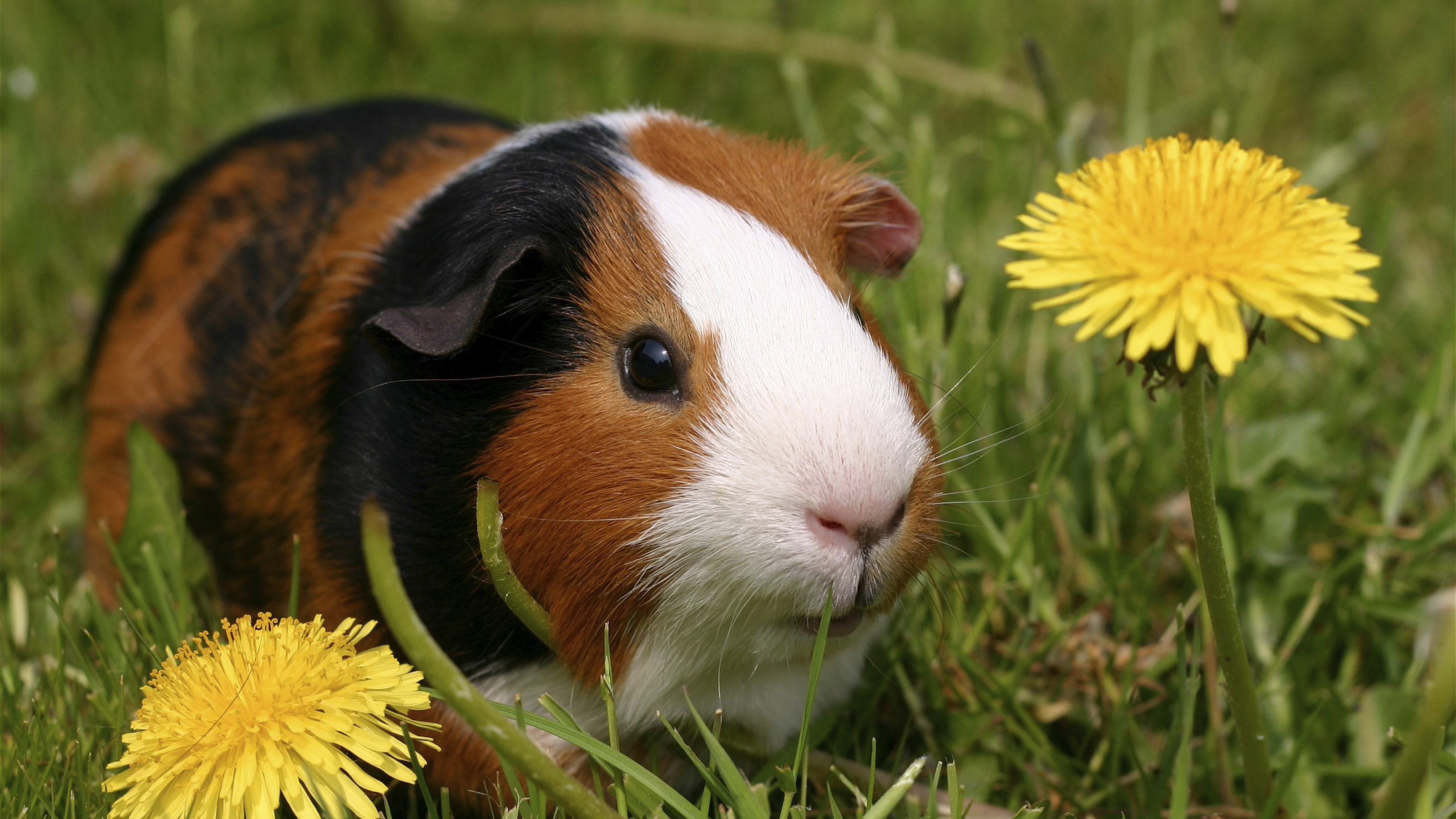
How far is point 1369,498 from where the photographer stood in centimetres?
341

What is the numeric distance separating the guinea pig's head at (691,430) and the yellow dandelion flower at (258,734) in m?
0.42

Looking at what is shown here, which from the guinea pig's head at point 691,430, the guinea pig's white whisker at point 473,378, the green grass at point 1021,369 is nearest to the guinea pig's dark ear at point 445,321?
the guinea pig's head at point 691,430

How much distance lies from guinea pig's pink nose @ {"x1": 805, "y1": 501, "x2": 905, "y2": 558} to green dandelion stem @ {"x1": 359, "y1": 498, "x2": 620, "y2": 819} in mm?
525

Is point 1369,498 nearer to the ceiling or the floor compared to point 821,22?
nearer to the floor

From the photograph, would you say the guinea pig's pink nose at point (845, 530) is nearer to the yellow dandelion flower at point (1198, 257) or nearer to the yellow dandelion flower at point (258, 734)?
the yellow dandelion flower at point (1198, 257)

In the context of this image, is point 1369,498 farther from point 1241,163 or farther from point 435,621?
point 435,621

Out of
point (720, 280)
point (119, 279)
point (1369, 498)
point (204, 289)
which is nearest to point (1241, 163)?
point (720, 280)

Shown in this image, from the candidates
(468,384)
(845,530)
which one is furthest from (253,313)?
(845,530)

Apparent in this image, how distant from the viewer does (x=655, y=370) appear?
2.08m

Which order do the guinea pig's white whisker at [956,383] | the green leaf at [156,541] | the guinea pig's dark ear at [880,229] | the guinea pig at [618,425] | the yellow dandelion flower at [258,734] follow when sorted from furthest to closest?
the green leaf at [156,541] < the guinea pig's dark ear at [880,229] < the guinea pig's white whisker at [956,383] < the guinea pig at [618,425] < the yellow dandelion flower at [258,734]

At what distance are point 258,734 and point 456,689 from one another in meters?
0.33

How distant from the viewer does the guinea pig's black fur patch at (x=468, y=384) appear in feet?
7.12

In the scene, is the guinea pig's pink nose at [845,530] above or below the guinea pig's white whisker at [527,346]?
below

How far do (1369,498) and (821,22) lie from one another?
327 cm
